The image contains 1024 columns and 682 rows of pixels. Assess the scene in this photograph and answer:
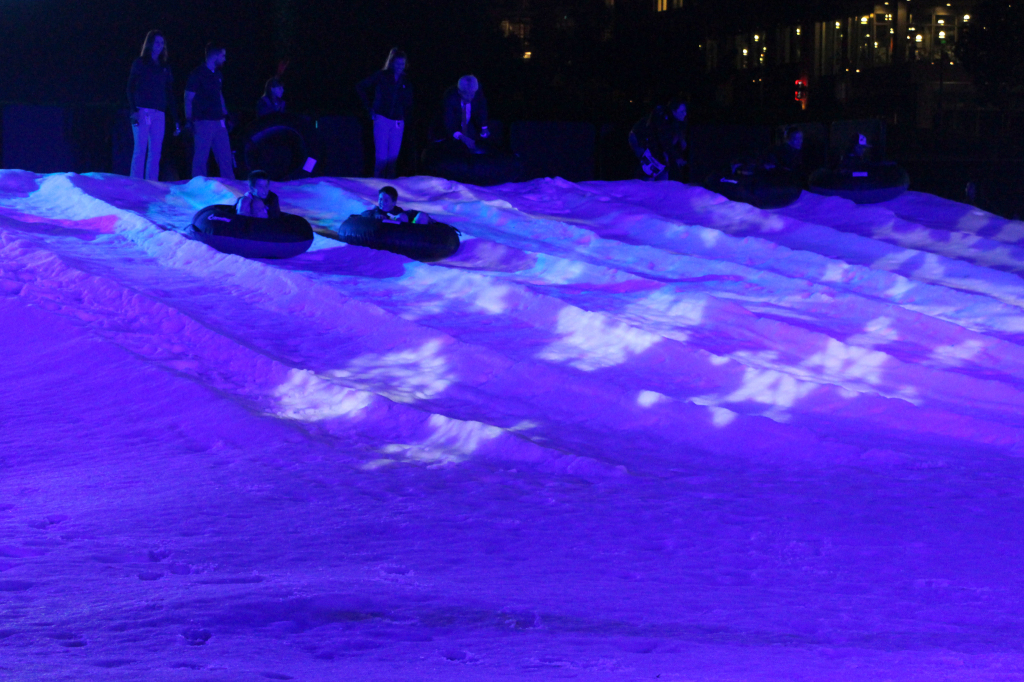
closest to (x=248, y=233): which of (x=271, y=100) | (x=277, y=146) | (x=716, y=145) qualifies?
(x=277, y=146)

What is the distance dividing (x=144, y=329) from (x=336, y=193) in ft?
14.7

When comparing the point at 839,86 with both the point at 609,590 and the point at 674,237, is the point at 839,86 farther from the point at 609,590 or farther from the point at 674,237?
the point at 609,590

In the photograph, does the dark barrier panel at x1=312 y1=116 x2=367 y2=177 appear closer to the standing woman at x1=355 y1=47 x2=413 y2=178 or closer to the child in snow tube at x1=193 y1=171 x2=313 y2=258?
the standing woman at x1=355 y1=47 x2=413 y2=178

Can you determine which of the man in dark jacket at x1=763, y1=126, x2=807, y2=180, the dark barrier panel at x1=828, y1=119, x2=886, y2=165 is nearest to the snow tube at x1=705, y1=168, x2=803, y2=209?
the man in dark jacket at x1=763, y1=126, x2=807, y2=180

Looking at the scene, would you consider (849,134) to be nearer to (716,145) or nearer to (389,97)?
(716,145)

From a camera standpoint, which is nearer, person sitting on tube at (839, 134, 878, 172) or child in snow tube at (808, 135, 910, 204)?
child in snow tube at (808, 135, 910, 204)

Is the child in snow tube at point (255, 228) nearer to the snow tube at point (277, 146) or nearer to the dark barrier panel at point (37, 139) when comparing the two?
the snow tube at point (277, 146)

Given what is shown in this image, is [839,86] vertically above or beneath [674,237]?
above

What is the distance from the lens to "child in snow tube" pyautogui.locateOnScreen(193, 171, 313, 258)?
304 inches

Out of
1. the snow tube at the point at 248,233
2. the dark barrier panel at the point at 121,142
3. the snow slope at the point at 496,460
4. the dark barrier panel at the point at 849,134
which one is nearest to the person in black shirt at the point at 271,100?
the dark barrier panel at the point at 121,142

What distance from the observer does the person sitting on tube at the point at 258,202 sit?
25.7ft

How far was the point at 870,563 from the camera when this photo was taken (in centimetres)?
360

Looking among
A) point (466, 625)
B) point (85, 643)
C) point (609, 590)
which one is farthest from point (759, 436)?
point (85, 643)

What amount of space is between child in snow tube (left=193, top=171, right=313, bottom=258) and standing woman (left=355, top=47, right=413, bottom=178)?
291cm
